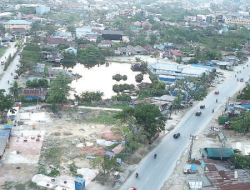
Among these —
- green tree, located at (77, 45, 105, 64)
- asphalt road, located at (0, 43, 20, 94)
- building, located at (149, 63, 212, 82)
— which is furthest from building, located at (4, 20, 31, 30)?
building, located at (149, 63, 212, 82)

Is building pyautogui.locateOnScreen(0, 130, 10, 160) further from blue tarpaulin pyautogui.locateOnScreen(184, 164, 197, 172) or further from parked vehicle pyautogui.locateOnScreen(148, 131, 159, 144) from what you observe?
blue tarpaulin pyautogui.locateOnScreen(184, 164, 197, 172)

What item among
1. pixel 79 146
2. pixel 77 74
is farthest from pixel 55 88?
pixel 77 74

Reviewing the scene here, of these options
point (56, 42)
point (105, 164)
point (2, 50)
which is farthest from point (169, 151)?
point (56, 42)

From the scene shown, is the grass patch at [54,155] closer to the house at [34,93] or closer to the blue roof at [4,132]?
the blue roof at [4,132]

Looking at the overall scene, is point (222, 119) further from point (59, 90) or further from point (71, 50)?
point (71, 50)

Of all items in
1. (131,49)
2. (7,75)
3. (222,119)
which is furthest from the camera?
(131,49)

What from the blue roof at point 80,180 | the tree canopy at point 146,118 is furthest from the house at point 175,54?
the blue roof at point 80,180
